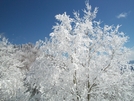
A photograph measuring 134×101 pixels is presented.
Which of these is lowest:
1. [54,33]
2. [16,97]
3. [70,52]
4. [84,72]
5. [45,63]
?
[16,97]

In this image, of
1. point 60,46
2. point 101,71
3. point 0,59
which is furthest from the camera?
point 0,59

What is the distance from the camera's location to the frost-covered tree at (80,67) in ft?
22.3

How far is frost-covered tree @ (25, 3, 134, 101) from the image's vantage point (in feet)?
22.3

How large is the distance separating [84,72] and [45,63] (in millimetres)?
2425

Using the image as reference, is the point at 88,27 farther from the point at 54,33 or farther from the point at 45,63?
the point at 45,63

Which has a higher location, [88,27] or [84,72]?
[88,27]

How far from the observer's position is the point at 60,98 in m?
6.69

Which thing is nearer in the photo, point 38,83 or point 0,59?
point 38,83

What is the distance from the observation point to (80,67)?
7309 mm

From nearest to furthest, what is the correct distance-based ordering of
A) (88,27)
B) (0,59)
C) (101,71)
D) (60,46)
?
(60,46) < (101,71) < (88,27) < (0,59)

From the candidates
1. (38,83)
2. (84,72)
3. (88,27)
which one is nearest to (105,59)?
(84,72)

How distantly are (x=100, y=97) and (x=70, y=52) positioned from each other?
3.14 meters

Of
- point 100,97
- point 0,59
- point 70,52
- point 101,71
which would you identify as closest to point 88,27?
point 70,52

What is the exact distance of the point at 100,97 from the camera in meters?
7.08
